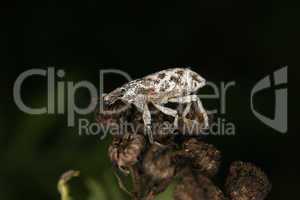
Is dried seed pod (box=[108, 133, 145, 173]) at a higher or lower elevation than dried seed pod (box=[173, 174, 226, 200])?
higher

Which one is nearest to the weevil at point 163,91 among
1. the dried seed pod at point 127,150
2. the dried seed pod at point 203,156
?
the dried seed pod at point 203,156

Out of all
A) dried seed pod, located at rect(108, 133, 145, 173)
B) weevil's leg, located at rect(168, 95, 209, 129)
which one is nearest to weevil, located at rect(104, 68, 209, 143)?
weevil's leg, located at rect(168, 95, 209, 129)

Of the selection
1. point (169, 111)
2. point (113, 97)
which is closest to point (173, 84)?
point (169, 111)

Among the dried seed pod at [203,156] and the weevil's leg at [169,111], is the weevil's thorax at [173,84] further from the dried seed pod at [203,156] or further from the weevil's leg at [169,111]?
the dried seed pod at [203,156]

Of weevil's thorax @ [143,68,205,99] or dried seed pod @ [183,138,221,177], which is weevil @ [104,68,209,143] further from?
dried seed pod @ [183,138,221,177]

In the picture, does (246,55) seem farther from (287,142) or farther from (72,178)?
(72,178)

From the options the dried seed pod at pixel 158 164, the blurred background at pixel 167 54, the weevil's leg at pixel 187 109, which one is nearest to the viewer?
Result: the dried seed pod at pixel 158 164
